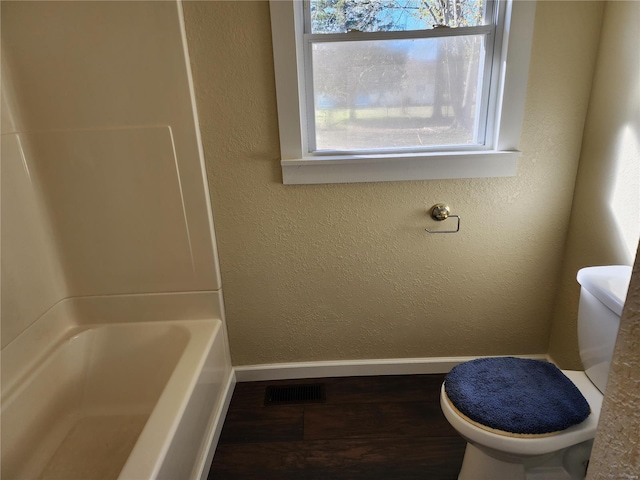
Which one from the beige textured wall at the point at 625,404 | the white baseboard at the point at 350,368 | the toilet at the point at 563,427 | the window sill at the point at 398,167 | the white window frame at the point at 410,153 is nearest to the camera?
the beige textured wall at the point at 625,404

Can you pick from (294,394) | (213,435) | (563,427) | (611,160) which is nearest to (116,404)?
(213,435)

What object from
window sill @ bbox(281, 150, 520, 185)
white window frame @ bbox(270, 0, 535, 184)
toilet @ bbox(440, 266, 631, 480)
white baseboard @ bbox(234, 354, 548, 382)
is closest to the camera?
toilet @ bbox(440, 266, 631, 480)

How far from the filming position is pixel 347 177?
5.34ft

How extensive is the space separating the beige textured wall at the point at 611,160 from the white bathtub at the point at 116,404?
1507 mm

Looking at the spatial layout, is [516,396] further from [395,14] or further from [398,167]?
[395,14]

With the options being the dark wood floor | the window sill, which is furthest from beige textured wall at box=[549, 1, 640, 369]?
the dark wood floor

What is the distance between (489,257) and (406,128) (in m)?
0.66

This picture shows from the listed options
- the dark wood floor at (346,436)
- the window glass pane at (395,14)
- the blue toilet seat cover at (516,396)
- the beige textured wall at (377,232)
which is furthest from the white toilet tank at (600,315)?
the window glass pane at (395,14)

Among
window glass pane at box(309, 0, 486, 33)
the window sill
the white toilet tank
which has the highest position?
window glass pane at box(309, 0, 486, 33)

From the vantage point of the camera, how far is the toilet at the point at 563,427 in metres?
1.14

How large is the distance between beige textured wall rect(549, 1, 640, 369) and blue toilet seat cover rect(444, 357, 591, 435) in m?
0.48

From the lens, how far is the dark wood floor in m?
1.48

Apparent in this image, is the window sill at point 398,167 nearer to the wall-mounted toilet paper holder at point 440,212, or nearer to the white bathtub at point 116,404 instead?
the wall-mounted toilet paper holder at point 440,212

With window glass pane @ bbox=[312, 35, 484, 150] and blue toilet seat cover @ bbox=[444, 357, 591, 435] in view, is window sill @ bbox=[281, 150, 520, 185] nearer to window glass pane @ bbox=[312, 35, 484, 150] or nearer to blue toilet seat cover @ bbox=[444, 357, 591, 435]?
window glass pane @ bbox=[312, 35, 484, 150]
